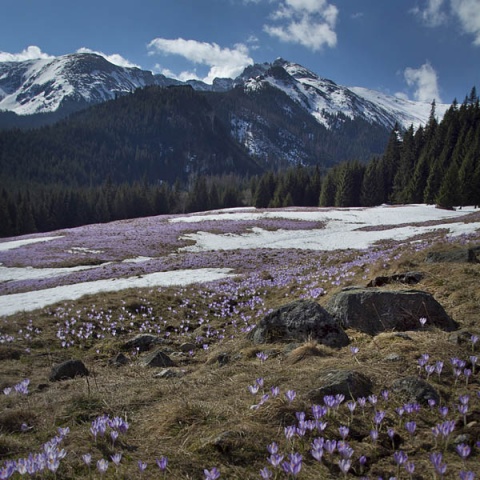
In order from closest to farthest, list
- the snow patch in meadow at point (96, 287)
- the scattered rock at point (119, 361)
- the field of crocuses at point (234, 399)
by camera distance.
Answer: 1. the field of crocuses at point (234, 399)
2. the scattered rock at point (119, 361)
3. the snow patch in meadow at point (96, 287)

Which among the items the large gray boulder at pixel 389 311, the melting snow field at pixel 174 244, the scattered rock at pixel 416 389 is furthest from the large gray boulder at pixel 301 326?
the melting snow field at pixel 174 244

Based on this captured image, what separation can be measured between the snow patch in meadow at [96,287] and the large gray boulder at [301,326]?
9.39 metres

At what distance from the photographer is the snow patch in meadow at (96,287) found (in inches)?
509

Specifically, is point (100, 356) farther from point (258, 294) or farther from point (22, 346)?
point (258, 294)

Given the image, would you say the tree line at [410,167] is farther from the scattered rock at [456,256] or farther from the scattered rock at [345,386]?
the scattered rock at [345,386]

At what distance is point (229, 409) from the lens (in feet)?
10.7

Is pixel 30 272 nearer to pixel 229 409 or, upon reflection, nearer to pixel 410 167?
pixel 229 409

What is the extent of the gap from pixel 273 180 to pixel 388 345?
4083 inches

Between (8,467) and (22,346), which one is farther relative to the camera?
(22,346)

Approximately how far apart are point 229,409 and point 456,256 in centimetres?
737

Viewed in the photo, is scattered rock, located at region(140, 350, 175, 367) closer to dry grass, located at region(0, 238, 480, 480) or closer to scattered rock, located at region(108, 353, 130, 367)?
dry grass, located at region(0, 238, 480, 480)

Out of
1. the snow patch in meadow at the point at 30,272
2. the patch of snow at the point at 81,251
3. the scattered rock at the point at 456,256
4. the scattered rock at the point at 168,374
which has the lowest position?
the snow patch in meadow at the point at 30,272

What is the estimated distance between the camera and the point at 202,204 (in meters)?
113

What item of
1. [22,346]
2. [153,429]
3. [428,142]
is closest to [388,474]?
[153,429]
